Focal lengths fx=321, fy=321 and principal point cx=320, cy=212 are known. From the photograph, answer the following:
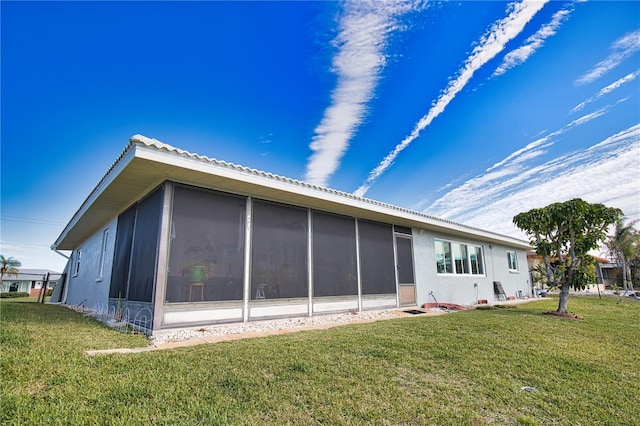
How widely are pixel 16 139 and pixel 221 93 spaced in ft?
28.5

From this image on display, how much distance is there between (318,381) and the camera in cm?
299

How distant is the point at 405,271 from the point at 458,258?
3.62m

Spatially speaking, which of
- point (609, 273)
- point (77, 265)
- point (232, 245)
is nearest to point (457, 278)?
point (232, 245)

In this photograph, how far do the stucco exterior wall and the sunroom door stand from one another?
7920 mm

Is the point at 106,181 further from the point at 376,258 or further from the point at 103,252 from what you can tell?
the point at 376,258

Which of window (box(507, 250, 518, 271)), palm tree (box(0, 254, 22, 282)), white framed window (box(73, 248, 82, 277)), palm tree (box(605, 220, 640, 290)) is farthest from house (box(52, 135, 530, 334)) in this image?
palm tree (box(605, 220, 640, 290))

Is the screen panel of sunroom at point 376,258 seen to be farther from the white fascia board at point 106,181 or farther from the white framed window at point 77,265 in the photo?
the white framed window at point 77,265

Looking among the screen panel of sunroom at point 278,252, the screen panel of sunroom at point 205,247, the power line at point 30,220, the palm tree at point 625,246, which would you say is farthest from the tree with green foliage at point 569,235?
the power line at point 30,220

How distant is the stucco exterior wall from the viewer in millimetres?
8320

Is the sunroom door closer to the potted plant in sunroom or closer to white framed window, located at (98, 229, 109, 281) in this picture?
the potted plant in sunroom

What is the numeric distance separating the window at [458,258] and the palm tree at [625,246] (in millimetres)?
22255

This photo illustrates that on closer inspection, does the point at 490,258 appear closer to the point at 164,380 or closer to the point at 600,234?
the point at 600,234

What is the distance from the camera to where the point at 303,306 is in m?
7.15

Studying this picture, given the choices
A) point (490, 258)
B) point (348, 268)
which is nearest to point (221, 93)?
point (348, 268)
